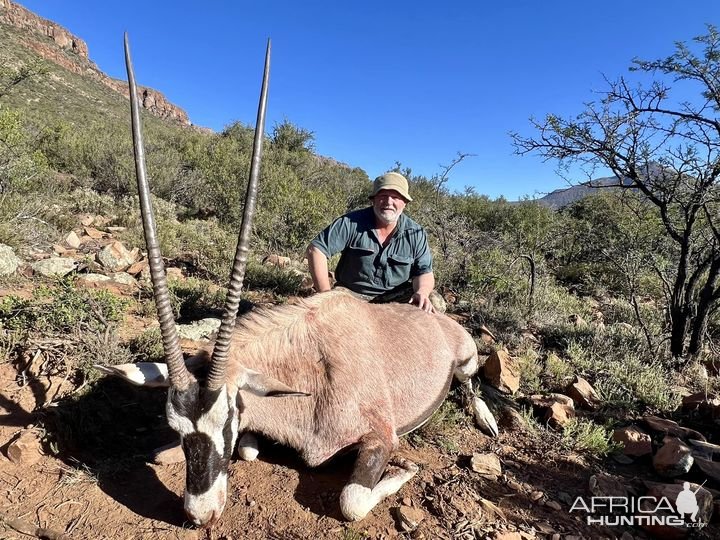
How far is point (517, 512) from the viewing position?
293cm

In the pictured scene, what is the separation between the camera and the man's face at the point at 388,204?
191 inches

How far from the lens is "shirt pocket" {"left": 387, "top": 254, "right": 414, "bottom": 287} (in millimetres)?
5133

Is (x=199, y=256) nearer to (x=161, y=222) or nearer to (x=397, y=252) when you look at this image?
(x=161, y=222)

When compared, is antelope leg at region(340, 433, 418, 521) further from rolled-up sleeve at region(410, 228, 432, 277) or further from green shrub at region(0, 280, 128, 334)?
green shrub at region(0, 280, 128, 334)

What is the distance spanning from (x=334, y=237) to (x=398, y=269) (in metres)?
0.94

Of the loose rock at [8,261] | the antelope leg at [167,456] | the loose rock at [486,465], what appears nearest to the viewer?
the antelope leg at [167,456]

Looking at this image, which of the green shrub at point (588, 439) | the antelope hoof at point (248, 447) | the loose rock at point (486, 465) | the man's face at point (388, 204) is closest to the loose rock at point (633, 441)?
the green shrub at point (588, 439)

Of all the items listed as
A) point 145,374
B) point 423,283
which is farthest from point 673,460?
point 145,374

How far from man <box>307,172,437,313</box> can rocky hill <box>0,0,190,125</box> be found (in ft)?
58.7

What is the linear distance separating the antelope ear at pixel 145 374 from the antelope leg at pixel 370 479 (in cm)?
137

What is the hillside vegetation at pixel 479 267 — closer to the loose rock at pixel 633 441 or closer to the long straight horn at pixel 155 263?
the loose rock at pixel 633 441

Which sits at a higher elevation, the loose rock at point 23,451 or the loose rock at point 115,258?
the loose rock at point 115,258

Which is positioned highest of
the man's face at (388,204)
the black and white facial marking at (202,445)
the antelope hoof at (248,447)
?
the man's face at (388,204)

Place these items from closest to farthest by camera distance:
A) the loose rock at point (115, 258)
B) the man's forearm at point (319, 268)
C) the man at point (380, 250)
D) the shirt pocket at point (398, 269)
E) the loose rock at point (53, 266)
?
the man's forearm at point (319, 268), the man at point (380, 250), the shirt pocket at point (398, 269), the loose rock at point (53, 266), the loose rock at point (115, 258)
